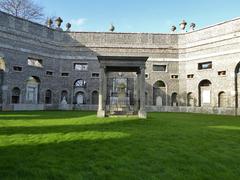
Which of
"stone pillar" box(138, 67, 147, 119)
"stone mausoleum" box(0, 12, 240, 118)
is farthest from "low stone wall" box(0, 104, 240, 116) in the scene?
"stone pillar" box(138, 67, 147, 119)

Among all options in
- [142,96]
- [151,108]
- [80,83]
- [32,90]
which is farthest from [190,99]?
[32,90]

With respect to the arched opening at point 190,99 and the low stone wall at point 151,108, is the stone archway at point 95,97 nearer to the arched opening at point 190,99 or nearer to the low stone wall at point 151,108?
the low stone wall at point 151,108

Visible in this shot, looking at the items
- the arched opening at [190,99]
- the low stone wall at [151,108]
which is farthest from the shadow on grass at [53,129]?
the arched opening at [190,99]

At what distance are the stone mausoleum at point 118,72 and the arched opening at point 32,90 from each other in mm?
112

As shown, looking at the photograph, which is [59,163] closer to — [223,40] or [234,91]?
[234,91]

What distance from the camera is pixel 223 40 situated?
1029 inches

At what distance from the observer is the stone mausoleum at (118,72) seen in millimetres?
25047

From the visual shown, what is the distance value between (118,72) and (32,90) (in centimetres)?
1027

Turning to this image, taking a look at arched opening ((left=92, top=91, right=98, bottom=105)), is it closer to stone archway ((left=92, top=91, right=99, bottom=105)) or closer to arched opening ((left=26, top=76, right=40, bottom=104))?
stone archway ((left=92, top=91, right=99, bottom=105))

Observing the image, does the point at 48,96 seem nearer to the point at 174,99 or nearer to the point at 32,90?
the point at 32,90

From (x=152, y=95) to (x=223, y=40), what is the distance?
10.2m

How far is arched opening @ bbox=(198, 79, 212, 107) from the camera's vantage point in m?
27.1

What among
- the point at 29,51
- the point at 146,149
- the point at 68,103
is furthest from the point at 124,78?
the point at 146,149

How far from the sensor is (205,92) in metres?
27.5
